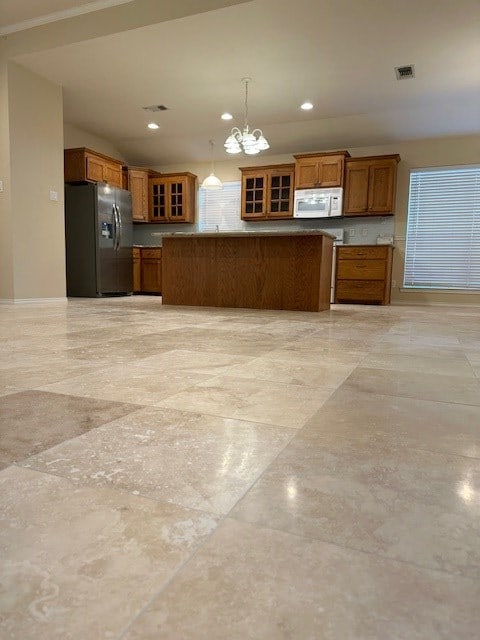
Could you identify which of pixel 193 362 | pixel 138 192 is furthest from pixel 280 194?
pixel 193 362

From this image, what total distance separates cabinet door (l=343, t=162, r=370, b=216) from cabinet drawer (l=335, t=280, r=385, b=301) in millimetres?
1107

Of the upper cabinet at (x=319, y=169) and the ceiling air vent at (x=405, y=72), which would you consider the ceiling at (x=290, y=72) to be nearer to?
the ceiling air vent at (x=405, y=72)

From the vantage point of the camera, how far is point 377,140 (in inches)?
260

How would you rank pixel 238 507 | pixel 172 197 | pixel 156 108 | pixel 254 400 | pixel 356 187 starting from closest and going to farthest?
pixel 238 507 < pixel 254 400 < pixel 156 108 < pixel 356 187 < pixel 172 197

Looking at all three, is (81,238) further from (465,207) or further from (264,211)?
(465,207)

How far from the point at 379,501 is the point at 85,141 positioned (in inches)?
299

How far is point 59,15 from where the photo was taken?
4.18 meters

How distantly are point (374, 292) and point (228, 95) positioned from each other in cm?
341

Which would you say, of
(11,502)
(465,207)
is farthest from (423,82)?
(11,502)

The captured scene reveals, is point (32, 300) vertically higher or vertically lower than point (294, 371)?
lower

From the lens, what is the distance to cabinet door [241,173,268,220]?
707 cm

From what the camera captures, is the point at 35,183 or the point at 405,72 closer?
the point at 405,72

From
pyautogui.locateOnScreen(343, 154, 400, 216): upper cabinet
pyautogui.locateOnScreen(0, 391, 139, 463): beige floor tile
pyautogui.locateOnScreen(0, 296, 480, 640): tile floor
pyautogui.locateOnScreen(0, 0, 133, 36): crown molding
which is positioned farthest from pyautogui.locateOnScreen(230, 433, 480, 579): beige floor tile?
pyautogui.locateOnScreen(343, 154, 400, 216): upper cabinet

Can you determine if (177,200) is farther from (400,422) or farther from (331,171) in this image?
(400,422)
